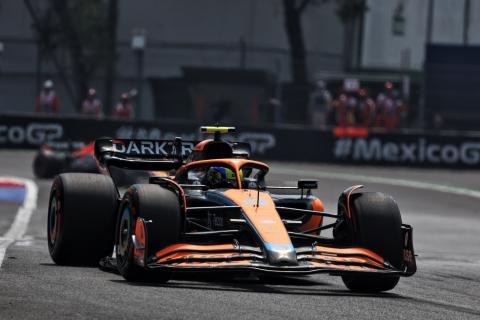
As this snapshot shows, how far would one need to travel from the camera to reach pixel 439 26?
47.9m

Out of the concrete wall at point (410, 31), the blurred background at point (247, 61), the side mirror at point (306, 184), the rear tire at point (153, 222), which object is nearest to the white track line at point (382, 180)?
the blurred background at point (247, 61)

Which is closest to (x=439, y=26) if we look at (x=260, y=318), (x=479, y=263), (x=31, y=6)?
(x=31, y=6)

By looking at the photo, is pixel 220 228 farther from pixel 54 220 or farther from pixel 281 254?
pixel 54 220

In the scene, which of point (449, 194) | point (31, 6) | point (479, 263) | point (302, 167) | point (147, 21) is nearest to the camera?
point (479, 263)

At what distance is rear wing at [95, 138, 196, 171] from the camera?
40.2 feet

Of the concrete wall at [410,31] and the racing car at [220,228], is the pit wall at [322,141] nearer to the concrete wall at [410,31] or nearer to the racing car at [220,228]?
the concrete wall at [410,31]

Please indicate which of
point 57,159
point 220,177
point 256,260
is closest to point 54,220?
point 220,177

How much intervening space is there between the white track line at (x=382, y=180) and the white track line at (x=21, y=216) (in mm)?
6184

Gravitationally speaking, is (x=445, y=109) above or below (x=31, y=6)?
below

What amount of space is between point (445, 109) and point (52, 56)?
42.3ft

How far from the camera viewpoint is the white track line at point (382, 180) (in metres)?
25.8

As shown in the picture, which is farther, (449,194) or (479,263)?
(449,194)

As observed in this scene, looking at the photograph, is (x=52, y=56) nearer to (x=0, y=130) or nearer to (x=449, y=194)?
(x=0, y=130)

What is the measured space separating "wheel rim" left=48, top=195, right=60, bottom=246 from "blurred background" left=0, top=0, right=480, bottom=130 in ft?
69.6
